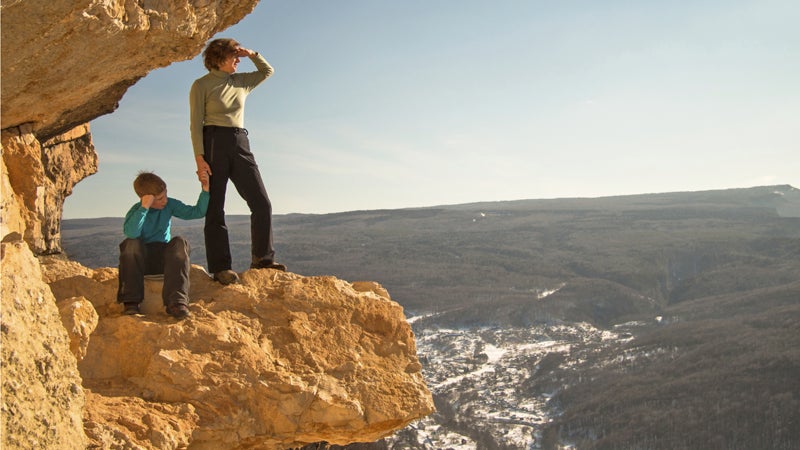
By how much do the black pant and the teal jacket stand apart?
196 millimetres

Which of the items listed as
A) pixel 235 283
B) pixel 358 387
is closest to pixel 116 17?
pixel 235 283

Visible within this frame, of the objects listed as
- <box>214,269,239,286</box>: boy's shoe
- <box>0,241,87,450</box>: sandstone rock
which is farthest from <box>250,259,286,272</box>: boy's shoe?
<box>0,241,87,450</box>: sandstone rock

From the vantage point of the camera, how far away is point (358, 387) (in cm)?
579

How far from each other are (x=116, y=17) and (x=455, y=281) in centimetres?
11467

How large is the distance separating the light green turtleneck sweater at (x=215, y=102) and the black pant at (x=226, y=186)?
0.27 ft

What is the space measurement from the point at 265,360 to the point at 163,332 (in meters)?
0.84

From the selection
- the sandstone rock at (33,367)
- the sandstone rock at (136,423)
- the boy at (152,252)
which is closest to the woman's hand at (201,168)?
the boy at (152,252)

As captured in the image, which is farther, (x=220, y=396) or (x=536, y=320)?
(x=536, y=320)

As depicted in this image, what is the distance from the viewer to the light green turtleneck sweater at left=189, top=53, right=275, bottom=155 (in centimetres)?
627

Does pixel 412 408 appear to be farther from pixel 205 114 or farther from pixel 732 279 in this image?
pixel 732 279

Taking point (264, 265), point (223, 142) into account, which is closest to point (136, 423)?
point (264, 265)

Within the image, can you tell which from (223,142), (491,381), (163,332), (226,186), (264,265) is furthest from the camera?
(491,381)

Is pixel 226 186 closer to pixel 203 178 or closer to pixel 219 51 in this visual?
pixel 203 178

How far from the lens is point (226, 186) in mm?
6539
